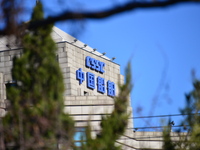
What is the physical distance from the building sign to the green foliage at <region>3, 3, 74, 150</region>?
3232 centimetres

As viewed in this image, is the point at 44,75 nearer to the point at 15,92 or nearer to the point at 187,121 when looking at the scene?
the point at 15,92

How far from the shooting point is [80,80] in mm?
50062

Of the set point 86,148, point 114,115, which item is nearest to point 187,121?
point 114,115

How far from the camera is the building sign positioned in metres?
50.3

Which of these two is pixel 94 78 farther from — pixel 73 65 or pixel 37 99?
pixel 37 99

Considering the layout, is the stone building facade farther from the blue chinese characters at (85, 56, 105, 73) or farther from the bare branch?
the bare branch

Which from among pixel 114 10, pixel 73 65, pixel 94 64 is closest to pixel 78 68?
pixel 73 65

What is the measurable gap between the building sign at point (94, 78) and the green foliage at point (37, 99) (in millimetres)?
32322

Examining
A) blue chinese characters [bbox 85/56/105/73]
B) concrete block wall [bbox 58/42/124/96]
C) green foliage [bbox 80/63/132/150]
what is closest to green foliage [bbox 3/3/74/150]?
green foliage [bbox 80/63/132/150]

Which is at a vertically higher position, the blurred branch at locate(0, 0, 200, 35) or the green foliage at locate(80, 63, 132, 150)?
the blurred branch at locate(0, 0, 200, 35)

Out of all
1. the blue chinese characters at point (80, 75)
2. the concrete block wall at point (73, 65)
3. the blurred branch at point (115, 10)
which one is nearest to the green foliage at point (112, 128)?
the blurred branch at point (115, 10)

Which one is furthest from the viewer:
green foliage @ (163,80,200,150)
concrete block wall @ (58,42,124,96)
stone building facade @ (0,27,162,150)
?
stone building facade @ (0,27,162,150)

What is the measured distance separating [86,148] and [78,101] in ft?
69.1

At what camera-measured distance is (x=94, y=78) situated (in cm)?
5178
